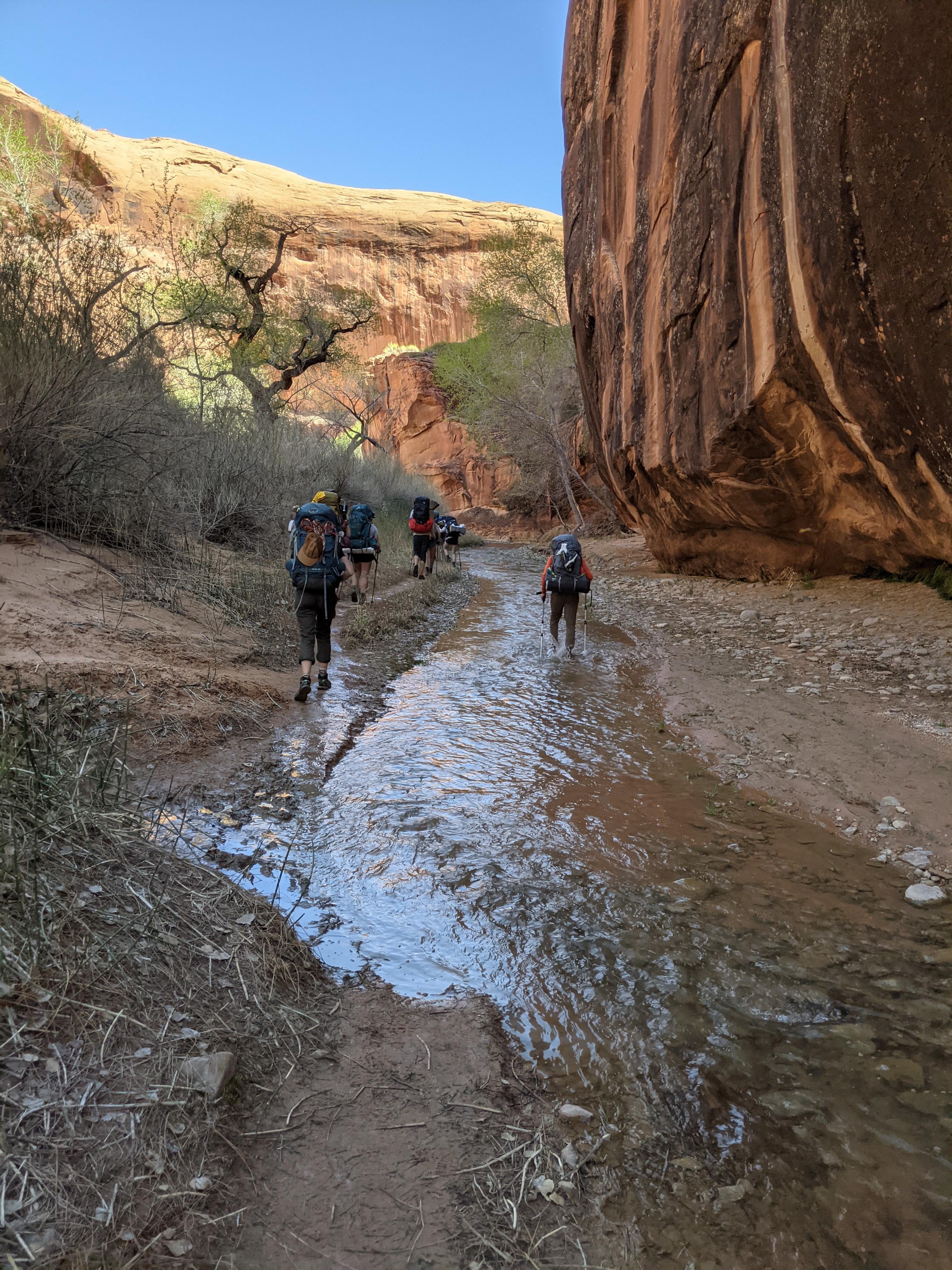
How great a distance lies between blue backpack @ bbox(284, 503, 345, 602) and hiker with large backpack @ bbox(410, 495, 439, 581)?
26.1 feet

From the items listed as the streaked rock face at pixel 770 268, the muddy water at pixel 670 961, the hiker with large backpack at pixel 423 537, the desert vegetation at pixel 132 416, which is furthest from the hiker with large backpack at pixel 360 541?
the muddy water at pixel 670 961

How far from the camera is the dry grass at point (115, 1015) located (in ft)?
5.84

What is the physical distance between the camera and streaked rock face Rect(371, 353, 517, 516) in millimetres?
45062

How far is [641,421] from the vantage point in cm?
1359

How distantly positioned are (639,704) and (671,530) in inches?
334

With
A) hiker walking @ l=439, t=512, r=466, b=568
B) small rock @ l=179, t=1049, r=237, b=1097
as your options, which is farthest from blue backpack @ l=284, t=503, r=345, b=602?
hiker walking @ l=439, t=512, r=466, b=568

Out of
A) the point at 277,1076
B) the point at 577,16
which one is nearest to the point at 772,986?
the point at 277,1076

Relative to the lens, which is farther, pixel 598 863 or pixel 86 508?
pixel 86 508

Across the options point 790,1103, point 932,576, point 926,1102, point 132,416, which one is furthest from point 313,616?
point 932,576

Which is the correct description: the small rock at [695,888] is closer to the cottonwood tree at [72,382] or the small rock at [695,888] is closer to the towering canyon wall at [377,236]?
the cottonwood tree at [72,382]

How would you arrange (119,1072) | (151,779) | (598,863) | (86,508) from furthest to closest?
(86,508), (151,779), (598,863), (119,1072)

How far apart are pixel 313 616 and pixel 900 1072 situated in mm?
5909

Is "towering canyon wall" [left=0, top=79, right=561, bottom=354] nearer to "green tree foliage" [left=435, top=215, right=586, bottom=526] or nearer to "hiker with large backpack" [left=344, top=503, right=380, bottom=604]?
"green tree foliage" [left=435, top=215, right=586, bottom=526]

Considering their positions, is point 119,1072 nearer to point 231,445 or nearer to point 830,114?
point 830,114
